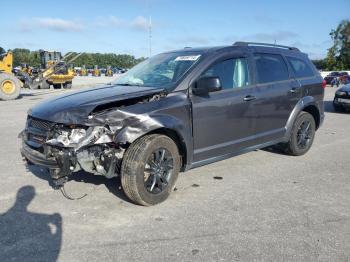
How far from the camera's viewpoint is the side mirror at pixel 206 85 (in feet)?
15.4

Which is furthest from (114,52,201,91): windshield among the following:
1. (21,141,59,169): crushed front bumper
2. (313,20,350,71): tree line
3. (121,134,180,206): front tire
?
(313,20,350,71): tree line

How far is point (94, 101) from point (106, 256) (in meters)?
1.71

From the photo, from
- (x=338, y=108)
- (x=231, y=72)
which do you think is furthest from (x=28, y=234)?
(x=338, y=108)

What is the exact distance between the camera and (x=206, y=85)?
4699mm

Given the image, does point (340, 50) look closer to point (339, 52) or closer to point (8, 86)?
point (339, 52)

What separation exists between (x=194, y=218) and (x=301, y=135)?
11.2 feet

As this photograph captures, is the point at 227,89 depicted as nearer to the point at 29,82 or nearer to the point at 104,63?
the point at 29,82

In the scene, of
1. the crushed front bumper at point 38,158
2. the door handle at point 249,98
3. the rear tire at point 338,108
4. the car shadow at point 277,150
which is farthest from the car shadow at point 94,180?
the rear tire at point 338,108

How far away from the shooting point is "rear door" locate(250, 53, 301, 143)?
18.8ft

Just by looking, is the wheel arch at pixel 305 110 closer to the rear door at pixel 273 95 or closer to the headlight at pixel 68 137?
the rear door at pixel 273 95

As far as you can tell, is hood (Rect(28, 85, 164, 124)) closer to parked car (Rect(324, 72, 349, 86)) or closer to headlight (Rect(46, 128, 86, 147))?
headlight (Rect(46, 128, 86, 147))

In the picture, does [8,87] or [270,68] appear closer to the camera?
[270,68]

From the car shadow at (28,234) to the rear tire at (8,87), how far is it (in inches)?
583

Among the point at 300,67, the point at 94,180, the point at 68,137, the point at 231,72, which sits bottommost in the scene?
the point at 94,180
